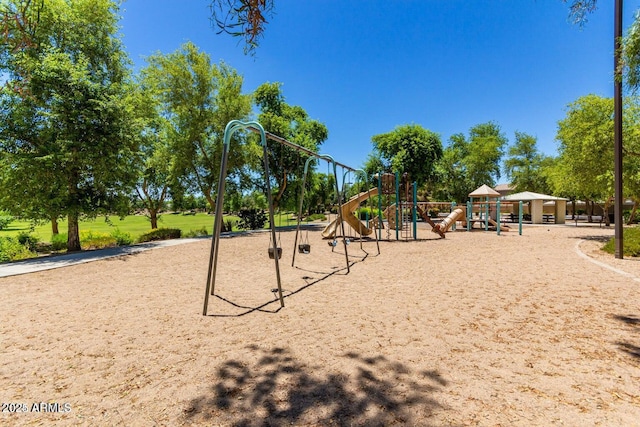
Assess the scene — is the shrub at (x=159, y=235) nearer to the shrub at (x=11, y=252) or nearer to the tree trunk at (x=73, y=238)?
the tree trunk at (x=73, y=238)

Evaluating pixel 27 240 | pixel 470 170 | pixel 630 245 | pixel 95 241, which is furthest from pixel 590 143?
pixel 470 170

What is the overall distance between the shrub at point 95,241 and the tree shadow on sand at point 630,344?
1771 cm

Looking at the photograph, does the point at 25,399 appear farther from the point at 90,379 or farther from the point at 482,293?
the point at 482,293

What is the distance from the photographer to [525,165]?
41.3 meters

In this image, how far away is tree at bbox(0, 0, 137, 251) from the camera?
10.8m

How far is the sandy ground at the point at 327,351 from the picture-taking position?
2.47m

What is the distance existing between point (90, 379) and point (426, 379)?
3.34 meters

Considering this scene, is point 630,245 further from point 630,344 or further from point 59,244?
point 59,244

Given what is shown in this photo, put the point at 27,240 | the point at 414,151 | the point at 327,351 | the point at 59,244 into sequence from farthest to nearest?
1. the point at 414,151
2. the point at 59,244
3. the point at 27,240
4. the point at 327,351

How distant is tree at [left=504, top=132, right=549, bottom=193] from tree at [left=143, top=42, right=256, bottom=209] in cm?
3756

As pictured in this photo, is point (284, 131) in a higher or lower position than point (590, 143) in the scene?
higher

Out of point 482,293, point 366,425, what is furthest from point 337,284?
point 366,425

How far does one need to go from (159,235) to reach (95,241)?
3023 mm

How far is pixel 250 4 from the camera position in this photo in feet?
11.7
